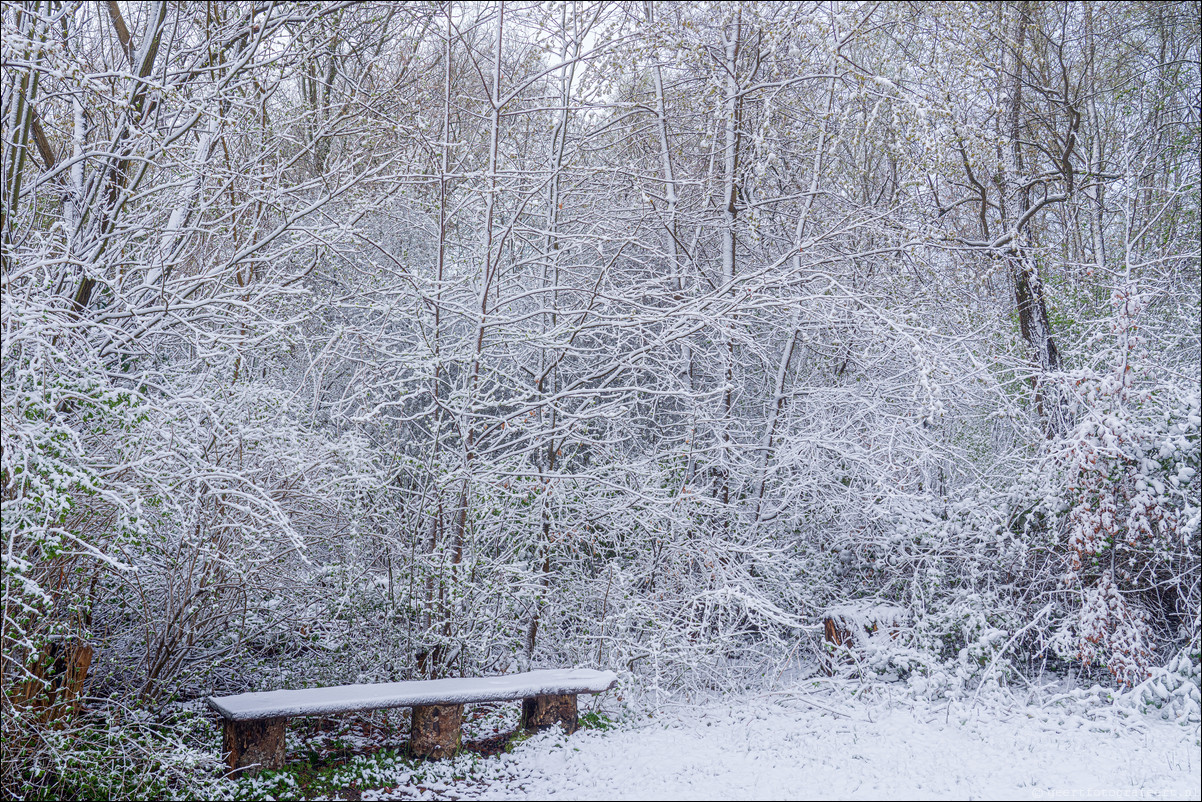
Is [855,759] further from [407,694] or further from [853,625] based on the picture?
[407,694]

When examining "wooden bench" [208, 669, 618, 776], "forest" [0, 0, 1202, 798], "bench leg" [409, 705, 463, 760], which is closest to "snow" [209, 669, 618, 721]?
"wooden bench" [208, 669, 618, 776]

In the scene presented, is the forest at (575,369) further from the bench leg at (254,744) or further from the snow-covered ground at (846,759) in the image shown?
the snow-covered ground at (846,759)

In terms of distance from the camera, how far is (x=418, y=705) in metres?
4.27

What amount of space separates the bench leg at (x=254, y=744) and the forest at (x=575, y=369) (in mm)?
227

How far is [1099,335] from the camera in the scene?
5.70m

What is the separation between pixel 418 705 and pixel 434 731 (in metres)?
0.25

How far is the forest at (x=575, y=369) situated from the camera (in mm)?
4023

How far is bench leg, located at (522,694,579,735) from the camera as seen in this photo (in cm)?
480

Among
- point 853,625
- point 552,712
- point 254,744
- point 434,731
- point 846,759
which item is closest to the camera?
point 254,744

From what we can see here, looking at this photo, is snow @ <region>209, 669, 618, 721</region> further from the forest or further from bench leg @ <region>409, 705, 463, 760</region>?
the forest

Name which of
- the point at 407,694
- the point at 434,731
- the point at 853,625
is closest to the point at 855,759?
the point at 853,625

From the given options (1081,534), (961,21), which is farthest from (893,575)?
(961,21)

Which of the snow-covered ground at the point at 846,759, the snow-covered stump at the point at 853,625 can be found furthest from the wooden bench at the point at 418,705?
the snow-covered stump at the point at 853,625

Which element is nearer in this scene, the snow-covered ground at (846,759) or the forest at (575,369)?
the snow-covered ground at (846,759)
